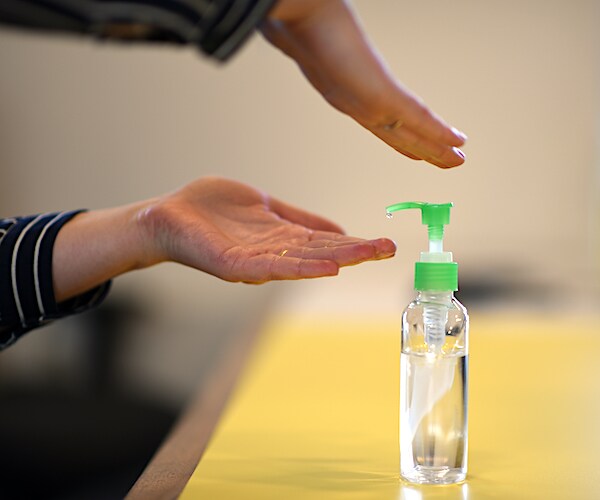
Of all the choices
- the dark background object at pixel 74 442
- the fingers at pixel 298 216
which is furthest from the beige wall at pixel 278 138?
the fingers at pixel 298 216

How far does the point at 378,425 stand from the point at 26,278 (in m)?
0.41

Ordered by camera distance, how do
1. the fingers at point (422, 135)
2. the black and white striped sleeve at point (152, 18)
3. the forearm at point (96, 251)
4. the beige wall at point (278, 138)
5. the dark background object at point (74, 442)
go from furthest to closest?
1. the beige wall at point (278, 138)
2. the dark background object at point (74, 442)
3. the forearm at point (96, 251)
4. the fingers at point (422, 135)
5. the black and white striped sleeve at point (152, 18)

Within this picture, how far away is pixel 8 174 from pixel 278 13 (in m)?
3.11

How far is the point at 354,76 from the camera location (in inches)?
31.0

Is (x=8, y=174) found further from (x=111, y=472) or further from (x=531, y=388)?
(x=531, y=388)

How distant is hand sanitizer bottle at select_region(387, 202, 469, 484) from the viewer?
0.72m

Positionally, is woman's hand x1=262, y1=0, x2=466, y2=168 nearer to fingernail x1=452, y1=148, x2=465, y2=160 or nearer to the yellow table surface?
fingernail x1=452, y1=148, x2=465, y2=160

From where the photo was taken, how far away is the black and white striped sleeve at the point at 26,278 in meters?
0.94

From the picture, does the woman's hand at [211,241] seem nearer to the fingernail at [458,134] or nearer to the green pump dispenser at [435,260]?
the green pump dispenser at [435,260]

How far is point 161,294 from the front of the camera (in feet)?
11.8

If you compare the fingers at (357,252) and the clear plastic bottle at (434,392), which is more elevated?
the fingers at (357,252)

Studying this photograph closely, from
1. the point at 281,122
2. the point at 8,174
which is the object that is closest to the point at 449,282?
the point at 281,122

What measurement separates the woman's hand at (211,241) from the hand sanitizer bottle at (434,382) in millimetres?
51

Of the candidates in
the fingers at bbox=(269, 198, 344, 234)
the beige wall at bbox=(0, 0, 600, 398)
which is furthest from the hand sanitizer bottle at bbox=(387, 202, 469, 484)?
the beige wall at bbox=(0, 0, 600, 398)
